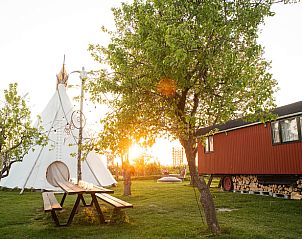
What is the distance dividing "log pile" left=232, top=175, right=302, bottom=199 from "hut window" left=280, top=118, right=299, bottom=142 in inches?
69.4

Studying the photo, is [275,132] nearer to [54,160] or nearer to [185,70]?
[185,70]

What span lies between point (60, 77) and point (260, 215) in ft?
57.9

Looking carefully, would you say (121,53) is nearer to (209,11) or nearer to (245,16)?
(209,11)

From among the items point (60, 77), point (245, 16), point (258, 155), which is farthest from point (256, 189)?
point (60, 77)

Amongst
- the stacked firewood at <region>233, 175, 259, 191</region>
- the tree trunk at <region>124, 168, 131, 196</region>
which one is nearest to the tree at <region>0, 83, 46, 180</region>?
the tree trunk at <region>124, 168, 131, 196</region>

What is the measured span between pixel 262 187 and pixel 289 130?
12.2 feet

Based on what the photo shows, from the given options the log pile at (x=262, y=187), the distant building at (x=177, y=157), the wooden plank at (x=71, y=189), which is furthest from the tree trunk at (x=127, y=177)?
the distant building at (x=177, y=157)

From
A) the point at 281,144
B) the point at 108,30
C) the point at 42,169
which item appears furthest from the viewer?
the point at 42,169

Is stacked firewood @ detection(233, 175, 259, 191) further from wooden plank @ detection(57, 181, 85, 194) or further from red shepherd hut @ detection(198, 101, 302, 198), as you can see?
wooden plank @ detection(57, 181, 85, 194)

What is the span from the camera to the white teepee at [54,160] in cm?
1864

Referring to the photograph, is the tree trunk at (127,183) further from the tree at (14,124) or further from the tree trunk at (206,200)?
the tree trunk at (206,200)

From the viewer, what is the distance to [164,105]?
7637 millimetres

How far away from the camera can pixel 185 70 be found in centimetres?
673

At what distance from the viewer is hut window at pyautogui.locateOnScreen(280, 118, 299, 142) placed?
516 inches
